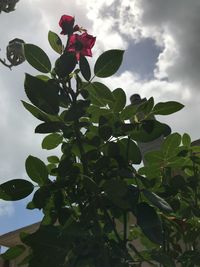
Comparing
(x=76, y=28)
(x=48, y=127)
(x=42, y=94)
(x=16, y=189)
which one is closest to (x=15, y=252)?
(x=16, y=189)

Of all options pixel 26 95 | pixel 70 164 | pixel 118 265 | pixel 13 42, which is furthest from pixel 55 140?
pixel 13 42

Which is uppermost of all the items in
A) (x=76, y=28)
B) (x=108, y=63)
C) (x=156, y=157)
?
(x=76, y=28)

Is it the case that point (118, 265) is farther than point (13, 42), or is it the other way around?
point (13, 42)

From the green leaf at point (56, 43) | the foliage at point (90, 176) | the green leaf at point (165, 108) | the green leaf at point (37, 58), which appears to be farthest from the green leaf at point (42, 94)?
the green leaf at point (165, 108)

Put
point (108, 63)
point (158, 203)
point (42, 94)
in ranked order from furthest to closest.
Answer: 1. point (108, 63)
2. point (42, 94)
3. point (158, 203)

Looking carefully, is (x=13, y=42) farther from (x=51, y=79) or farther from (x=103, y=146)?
(x=103, y=146)

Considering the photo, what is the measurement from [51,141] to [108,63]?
18.0 inches

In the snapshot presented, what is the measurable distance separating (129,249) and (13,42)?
148 cm

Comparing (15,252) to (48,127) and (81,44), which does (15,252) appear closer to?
(48,127)

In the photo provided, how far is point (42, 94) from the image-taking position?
1.25m

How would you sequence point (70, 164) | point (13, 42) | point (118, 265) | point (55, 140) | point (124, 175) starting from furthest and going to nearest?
point (13, 42) < point (55, 140) < point (70, 164) < point (124, 175) < point (118, 265)

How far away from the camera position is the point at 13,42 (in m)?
2.22

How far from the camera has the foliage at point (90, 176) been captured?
1150 mm

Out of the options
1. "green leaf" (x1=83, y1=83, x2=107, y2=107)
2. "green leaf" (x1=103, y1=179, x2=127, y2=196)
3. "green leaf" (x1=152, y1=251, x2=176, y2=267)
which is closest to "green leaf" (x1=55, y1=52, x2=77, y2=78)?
"green leaf" (x1=83, y1=83, x2=107, y2=107)
